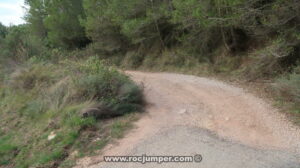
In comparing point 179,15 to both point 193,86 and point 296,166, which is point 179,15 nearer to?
point 193,86

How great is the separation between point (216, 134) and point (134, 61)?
39.1 feet

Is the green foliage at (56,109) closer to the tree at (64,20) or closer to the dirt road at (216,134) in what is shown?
the dirt road at (216,134)

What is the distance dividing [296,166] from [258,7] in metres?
5.75

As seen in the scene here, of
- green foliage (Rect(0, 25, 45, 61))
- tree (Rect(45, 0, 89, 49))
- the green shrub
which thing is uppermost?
tree (Rect(45, 0, 89, 49))

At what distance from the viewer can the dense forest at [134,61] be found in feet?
18.8

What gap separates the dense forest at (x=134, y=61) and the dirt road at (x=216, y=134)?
1.84ft

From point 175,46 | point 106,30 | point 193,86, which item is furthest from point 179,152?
point 106,30

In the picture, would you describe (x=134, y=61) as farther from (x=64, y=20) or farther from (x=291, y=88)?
(x=291, y=88)

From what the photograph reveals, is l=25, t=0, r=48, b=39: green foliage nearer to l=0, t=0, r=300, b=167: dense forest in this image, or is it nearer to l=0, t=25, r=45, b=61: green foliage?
l=0, t=0, r=300, b=167: dense forest

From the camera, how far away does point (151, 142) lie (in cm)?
454

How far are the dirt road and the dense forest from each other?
0.56 meters

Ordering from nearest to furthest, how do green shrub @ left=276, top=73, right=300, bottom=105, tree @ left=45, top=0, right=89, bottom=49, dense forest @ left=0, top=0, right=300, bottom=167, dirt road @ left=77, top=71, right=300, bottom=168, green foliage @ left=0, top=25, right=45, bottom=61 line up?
dirt road @ left=77, top=71, right=300, bottom=168 → green shrub @ left=276, top=73, right=300, bottom=105 → dense forest @ left=0, top=0, right=300, bottom=167 → green foliage @ left=0, top=25, right=45, bottom=61 → tree @ left=45, top=0, right=89, bottom=49

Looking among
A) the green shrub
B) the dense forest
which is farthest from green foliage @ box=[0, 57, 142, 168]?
the green shrub

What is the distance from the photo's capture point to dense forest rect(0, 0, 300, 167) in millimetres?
5727
